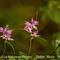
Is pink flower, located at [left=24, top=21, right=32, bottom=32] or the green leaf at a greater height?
the green leaf

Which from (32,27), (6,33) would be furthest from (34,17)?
(6,33)

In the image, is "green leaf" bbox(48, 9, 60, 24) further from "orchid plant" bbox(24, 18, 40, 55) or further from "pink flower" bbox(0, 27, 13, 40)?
"pink flower" bbox(0, 27, 13, 40)

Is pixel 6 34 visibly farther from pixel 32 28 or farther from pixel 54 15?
pixel 54 15

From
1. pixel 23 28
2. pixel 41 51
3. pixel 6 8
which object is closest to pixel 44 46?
pixel 41 51

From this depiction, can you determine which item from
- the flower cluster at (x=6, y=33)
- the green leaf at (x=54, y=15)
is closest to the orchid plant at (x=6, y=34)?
the flower cluster at (x=6, y=33)

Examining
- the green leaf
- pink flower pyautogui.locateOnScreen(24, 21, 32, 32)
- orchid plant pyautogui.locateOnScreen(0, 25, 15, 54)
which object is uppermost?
the green leaf

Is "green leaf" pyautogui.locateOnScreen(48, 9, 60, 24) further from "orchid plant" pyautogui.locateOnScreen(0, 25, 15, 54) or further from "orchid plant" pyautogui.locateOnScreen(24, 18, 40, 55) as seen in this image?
"orchid plant" pyautogui.locateOnScreen(0, 25, 15, 54)

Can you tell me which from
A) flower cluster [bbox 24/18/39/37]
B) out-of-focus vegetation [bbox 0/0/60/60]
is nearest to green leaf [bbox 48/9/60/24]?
out-of-focus vegetation [bbox 0/0/60/60]

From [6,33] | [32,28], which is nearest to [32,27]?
[32,28]

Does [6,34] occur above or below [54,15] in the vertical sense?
below
